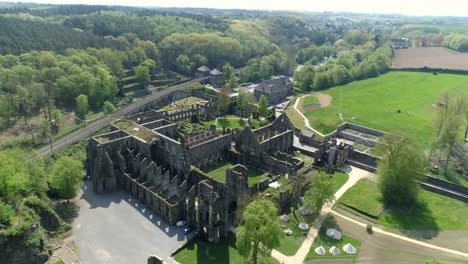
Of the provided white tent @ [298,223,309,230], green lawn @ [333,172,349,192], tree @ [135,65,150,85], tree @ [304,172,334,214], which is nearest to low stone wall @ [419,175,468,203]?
green lawn @ [333,172,349,192]

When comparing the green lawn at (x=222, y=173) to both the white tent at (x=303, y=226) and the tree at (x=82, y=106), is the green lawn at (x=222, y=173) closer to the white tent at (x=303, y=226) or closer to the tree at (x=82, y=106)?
the white tent at (x=303, y=226)

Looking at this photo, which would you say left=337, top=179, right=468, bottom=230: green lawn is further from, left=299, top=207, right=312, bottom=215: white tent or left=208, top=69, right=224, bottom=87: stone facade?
left=208, top=69, right=224, bottom=87: stone facade

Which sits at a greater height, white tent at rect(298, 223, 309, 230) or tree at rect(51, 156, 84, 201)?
tree at rect(51, 156, 84, 201)

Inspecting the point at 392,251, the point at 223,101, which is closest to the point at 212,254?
the point at 392,251

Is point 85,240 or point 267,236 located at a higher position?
point 267,236

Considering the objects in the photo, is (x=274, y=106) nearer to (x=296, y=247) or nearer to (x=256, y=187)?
(x=256, y=187)

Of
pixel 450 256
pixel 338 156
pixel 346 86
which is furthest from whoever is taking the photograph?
pixel 346 86

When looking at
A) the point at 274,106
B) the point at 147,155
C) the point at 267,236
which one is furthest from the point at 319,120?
the point at 267,236

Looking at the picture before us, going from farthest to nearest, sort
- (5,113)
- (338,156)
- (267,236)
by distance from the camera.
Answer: (5,113) < (338,156) < (267,236)
